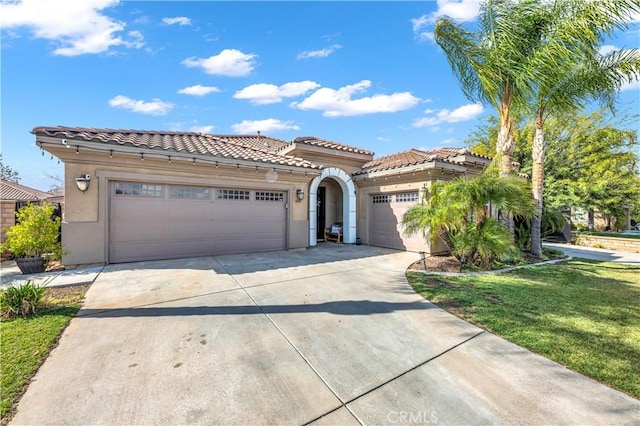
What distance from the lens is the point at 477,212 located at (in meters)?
8.16

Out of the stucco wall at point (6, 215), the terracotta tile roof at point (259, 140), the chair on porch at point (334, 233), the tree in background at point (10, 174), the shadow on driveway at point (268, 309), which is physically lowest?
the shadow on driveway at point (268, 309)

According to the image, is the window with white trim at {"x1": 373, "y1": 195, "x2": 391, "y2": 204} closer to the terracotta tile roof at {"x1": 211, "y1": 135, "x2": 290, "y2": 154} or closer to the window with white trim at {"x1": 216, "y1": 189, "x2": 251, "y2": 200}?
the window with white trim at {"x1": 216, "y1": 189, "x2": 251, "y2": 200}

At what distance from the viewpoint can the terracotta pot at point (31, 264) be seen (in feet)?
22.3

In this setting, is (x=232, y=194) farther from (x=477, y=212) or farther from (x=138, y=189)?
(x=477, y=212)

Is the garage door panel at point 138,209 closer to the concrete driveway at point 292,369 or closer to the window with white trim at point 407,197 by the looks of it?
the concrete driveway at point 292,369

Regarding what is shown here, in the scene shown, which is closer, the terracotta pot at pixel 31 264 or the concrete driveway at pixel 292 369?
the concrete driveway at pixel 292 369

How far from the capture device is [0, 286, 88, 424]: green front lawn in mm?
2578

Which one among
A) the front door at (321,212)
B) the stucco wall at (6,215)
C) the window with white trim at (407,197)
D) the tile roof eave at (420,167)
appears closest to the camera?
the stucco wall at (6,215)

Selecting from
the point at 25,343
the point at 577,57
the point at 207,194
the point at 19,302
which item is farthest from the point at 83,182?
the point at 577,57

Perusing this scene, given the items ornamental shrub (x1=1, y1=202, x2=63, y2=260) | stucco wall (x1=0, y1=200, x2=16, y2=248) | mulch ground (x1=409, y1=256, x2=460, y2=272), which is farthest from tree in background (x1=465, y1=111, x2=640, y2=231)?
stucco wall (x1=0, y1=200, x2=16, y2=248)

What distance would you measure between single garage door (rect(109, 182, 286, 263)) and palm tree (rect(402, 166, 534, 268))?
18.2 ft

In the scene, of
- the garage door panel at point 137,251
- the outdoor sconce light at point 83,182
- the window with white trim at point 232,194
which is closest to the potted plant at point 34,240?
the outdoor sconce light at point 83,182

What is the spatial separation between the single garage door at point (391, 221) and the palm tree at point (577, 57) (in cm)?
551

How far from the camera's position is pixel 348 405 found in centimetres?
251
